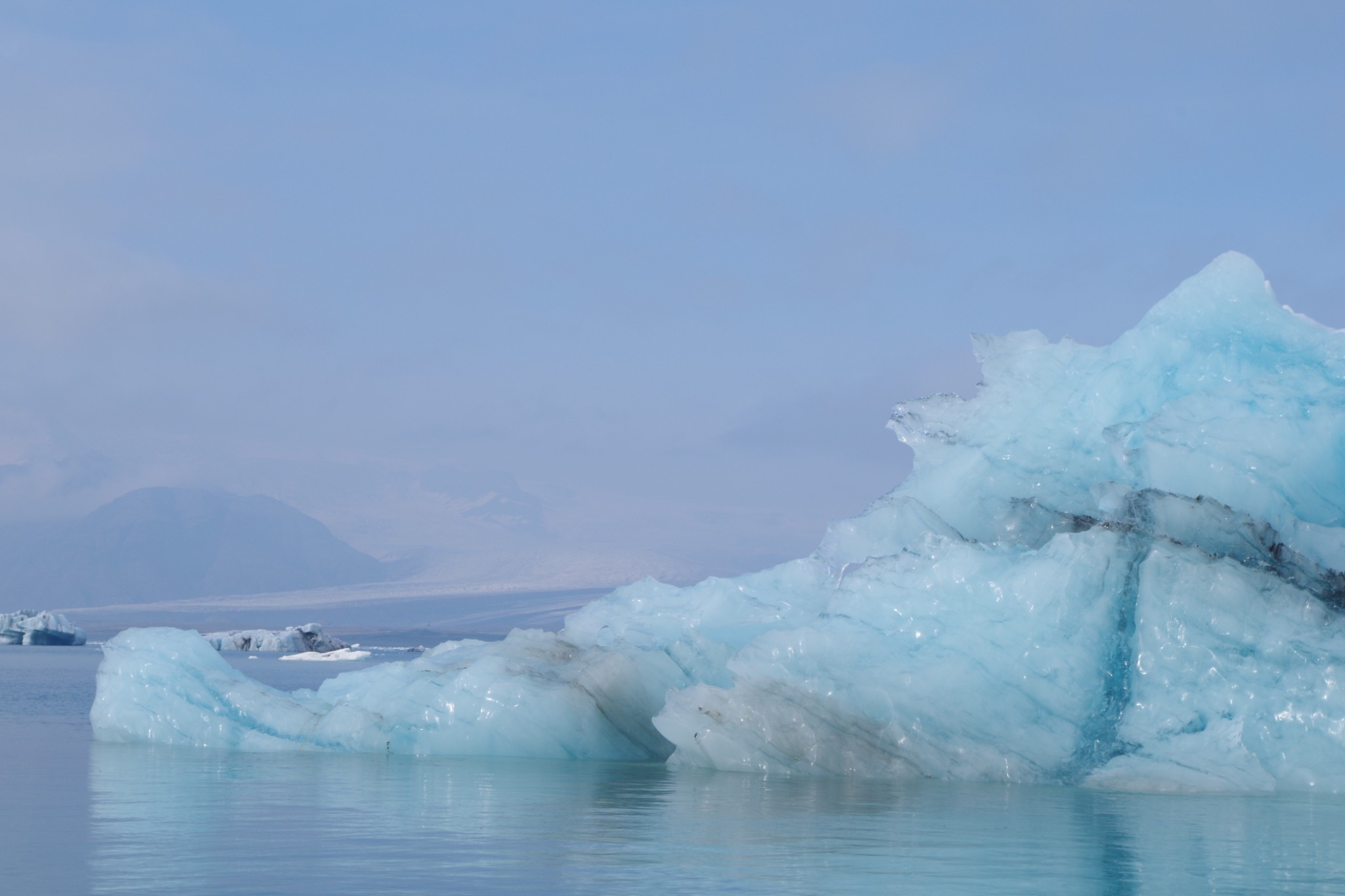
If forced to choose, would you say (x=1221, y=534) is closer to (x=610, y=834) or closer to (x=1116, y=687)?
(x=1116, y=687)

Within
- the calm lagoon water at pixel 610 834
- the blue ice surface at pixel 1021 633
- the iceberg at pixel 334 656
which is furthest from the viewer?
the iceberg at pixel 334 656

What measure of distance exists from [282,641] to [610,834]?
2612 inches

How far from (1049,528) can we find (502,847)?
8206mm

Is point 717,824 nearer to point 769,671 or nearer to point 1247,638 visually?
point 769,671

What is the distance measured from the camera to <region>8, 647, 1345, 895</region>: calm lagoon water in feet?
20.6

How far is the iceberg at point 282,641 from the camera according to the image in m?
69.4

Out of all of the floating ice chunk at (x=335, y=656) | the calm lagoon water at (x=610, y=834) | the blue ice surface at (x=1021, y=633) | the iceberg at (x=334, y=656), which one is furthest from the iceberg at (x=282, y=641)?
the calm lagoon water at (x=610, y=834)

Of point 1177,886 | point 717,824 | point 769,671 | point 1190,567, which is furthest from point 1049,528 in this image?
point 1177,886

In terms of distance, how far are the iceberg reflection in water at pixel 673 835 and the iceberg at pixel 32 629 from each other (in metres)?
71.7

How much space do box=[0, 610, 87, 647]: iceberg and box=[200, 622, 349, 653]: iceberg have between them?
9.62 m

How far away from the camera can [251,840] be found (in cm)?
746

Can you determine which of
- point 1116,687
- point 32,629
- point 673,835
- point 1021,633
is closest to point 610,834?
point 673,835

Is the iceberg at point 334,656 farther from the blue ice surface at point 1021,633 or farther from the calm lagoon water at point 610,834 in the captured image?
the calm lagoon water at point 610,834

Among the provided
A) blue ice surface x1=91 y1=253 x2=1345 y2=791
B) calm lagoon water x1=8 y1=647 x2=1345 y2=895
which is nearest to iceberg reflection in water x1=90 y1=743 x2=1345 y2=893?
calm lagoon water x1=8 y1=647 x2=1345 y2=895
